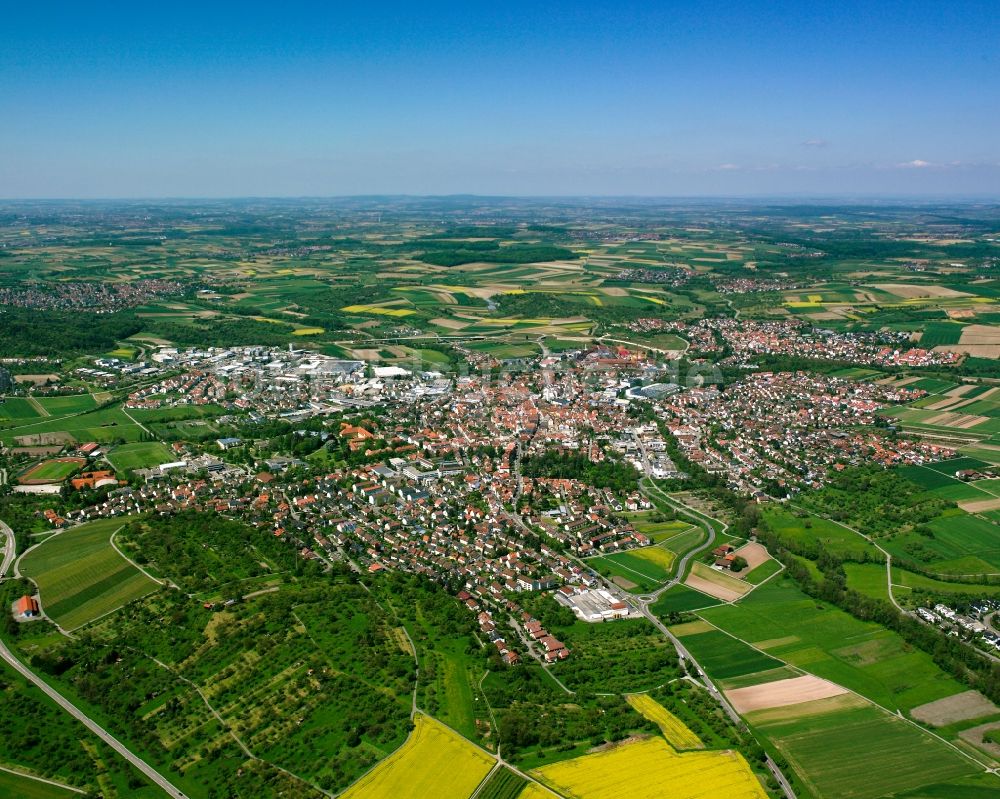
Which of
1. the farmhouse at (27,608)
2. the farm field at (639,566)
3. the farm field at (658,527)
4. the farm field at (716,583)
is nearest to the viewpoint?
the farmhouse at (27,608)

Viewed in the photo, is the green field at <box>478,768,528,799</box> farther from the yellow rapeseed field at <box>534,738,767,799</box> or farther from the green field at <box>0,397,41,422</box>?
the green field at <box>0,397,41,422</box>

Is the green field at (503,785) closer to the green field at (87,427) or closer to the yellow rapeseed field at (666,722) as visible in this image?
the yellow rapeseed field at (666,722)

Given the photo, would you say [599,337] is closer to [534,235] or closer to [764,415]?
[764,415]

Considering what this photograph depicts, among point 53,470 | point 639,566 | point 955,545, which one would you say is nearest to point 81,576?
point 53,470

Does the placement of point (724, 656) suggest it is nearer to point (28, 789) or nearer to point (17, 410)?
point (28, 789)

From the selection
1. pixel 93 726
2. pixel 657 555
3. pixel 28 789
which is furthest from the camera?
pixel 657 555

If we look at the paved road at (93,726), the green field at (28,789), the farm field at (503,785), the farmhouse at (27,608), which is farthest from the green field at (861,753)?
the farmhouse at (27,608)
